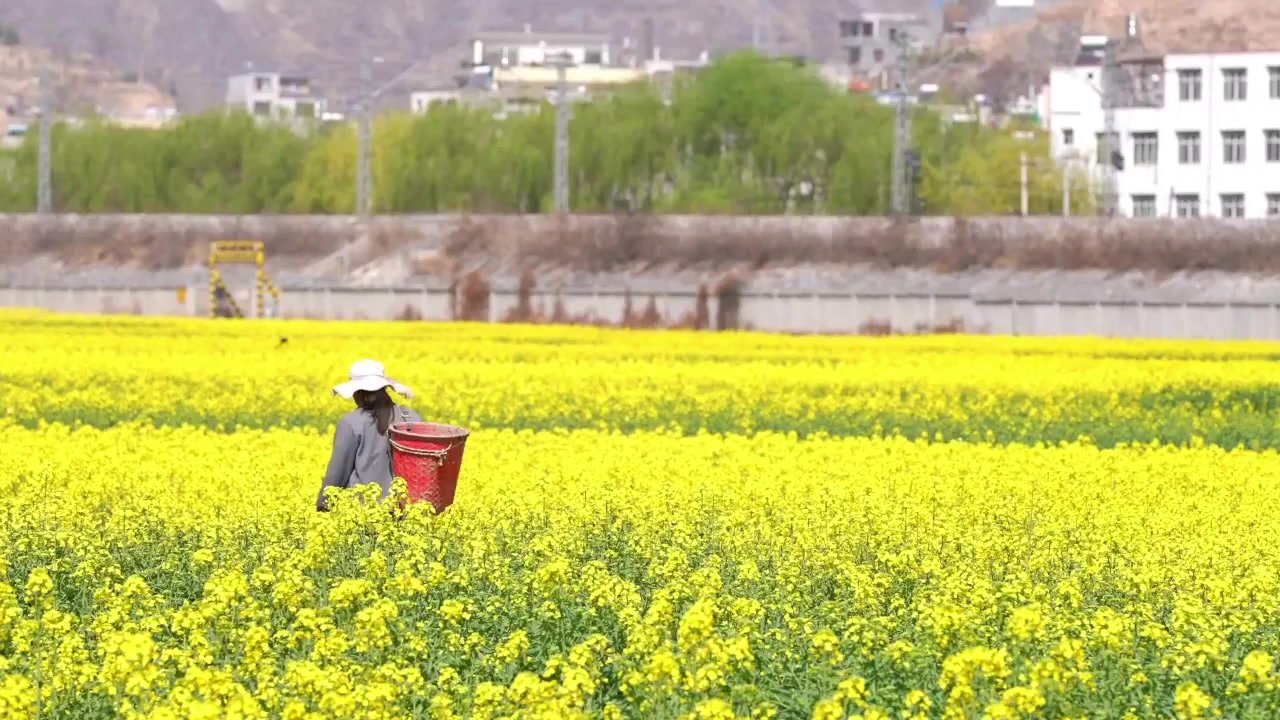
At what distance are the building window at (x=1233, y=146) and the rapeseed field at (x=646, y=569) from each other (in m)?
80.7

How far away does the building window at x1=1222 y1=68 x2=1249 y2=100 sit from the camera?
106m

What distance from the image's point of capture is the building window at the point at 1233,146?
105688 mm

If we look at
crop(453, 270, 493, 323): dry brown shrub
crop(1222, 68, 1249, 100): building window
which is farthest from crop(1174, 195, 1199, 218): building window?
crop(453, 270, 493, 323): dry brown shrub

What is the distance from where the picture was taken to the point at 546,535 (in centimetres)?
1464

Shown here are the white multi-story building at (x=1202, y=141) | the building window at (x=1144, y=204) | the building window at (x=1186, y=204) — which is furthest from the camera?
the building window at (x=1144, y=204)

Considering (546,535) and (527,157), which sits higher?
(527,157)

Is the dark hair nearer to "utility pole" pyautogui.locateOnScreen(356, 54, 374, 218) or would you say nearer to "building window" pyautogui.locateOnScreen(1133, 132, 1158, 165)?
"utility pole" pyautogui.locateOnScreen(356, 54, 374, 218)

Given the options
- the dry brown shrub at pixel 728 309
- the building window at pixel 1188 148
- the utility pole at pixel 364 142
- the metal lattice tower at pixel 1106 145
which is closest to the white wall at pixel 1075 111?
the metal lattice tower at pixel 1106 145

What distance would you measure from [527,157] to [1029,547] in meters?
90.2

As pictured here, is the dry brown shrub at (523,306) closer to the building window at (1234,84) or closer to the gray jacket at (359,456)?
the building window at (1234,84)

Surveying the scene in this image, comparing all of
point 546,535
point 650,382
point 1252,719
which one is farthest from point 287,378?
point 1252,719

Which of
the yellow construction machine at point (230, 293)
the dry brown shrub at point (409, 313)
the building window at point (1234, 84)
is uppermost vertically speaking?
the building window at point (1234, 84)

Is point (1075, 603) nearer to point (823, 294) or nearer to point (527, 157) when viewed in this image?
point (823, 294)

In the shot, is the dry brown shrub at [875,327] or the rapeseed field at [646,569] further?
the dry brown shrub at [875,327]
